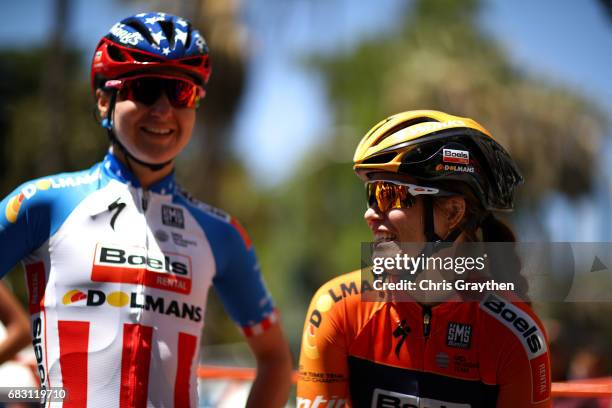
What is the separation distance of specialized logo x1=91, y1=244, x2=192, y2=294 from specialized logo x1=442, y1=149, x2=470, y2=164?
1.29m

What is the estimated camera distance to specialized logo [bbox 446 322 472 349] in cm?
288

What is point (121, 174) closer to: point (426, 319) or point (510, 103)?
point (426, 319)

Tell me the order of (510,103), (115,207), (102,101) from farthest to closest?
(510,103) → (102,101) → (115,207)

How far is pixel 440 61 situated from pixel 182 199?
2170 cm

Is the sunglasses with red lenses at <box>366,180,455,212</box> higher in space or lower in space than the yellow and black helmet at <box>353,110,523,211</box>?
lower

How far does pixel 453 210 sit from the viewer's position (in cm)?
306

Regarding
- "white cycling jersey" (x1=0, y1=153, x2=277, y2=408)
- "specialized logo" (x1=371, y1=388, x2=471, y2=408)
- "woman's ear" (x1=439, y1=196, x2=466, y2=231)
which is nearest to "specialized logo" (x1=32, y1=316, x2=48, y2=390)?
"white cycling jersey" (x1=0, y1=153, x2=277, y2=408)

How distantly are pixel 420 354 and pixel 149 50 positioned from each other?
1.81 meters

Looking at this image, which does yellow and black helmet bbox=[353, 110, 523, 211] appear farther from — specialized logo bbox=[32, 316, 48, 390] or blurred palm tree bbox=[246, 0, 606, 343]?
blurred palm tree bbox=[246, 0, 606, 343]

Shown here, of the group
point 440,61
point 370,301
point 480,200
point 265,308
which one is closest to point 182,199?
point 265,308

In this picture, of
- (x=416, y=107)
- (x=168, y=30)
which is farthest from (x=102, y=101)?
(x=416, y=107)

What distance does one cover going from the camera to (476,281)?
3039mm

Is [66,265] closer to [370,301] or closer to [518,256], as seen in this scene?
[370,301]

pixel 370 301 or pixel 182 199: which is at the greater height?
pixel 182 199
